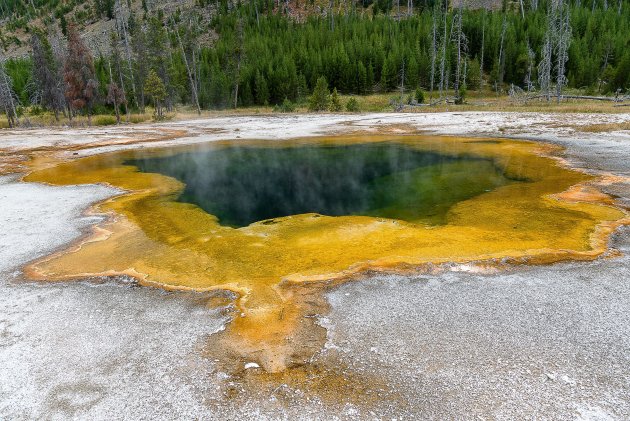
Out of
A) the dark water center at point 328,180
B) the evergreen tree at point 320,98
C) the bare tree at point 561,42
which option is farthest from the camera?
the evergreen tree at point 320,98

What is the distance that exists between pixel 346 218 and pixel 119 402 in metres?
8.39

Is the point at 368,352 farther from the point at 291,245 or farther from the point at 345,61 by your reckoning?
the point at 345,61

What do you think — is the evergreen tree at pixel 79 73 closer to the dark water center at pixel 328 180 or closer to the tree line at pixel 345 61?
the tree line at pixel 345 61

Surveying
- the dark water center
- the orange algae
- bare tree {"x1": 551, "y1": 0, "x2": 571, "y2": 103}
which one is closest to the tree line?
bare tree {"x1": 551, "y1": 0, "x2": 571, "y2": 103}

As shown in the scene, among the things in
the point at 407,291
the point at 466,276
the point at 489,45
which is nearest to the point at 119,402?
the point at 407,291

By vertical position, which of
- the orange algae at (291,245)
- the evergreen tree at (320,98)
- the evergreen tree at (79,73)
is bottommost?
the orange algae at (291,245)

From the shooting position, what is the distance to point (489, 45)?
75375mm

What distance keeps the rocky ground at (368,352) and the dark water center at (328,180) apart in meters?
4.77

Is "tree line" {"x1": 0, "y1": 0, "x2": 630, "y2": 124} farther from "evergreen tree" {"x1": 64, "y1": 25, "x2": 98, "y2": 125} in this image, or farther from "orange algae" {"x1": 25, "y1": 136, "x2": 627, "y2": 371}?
"orange algae" {"x1": 25, "y1": 136, "x2": 627, "y2": 371}

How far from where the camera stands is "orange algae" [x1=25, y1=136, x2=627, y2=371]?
24.9 feet

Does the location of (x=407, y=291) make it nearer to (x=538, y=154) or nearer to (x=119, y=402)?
(x=119, y=402)

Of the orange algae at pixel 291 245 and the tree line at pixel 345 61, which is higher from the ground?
the tree line at pixel 345 61

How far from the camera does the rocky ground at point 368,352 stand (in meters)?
4.83

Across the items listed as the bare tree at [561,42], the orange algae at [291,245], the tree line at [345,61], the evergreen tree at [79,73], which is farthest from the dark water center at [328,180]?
the tree line at [345,61]
